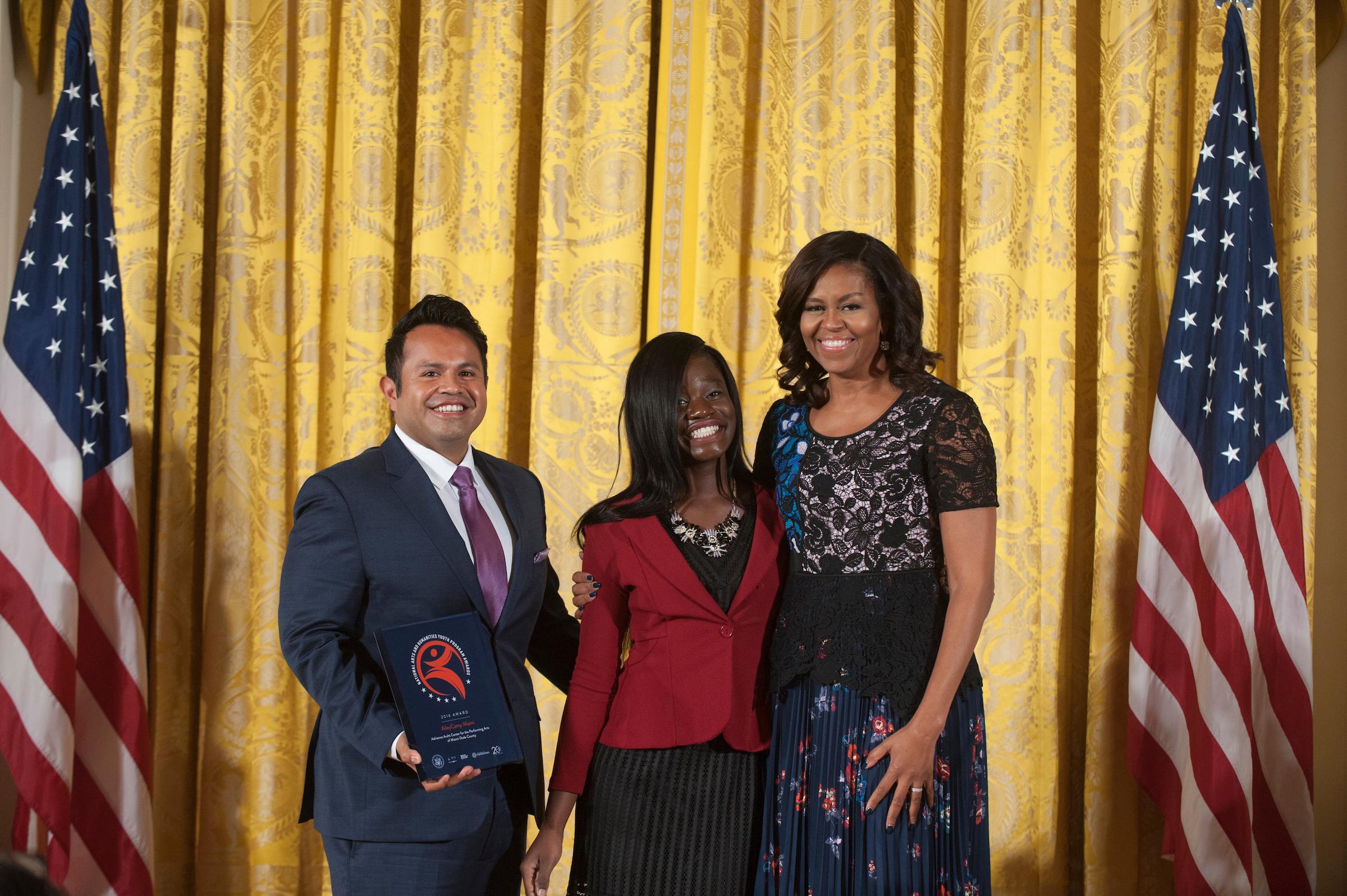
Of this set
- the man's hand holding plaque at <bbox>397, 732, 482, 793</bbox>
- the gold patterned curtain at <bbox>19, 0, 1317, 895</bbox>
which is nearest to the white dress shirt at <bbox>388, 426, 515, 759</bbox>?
the man's hand holding plaque at <bbox>397, 732, 482, 793</bbox>

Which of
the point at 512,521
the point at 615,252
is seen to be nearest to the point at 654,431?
the point at 512,521

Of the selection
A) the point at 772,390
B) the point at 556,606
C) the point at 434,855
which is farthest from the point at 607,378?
the point at 434,855

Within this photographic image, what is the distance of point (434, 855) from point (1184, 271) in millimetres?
2560

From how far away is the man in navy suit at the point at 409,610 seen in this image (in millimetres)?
1812

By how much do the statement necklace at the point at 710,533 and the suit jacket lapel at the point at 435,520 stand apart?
37cm

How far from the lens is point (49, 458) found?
2.81 meters

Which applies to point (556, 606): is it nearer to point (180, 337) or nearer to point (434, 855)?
point (434, 855)

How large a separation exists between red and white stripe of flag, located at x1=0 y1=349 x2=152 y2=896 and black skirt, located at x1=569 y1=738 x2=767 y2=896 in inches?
63.5

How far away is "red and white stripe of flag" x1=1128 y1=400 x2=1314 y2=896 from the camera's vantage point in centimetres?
305

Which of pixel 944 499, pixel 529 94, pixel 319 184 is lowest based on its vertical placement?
pixel 944 499

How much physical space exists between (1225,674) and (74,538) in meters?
3.09

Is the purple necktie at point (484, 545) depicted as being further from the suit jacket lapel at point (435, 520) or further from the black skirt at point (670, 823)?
Answer: the black skirt at point (670, 823)

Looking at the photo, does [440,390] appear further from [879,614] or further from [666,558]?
[879,614]

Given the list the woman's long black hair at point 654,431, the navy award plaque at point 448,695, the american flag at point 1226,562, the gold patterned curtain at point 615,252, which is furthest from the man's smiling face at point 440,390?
the american flag at point 1226,562
